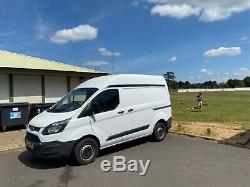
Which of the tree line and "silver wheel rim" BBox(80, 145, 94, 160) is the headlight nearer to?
"silver wheel rim" BBox(80, 145, 94, 160)

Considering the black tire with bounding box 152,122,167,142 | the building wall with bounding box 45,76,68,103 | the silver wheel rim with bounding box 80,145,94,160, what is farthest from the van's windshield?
the building wall with bounding box 45,76,68,103

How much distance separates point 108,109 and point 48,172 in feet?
7.78

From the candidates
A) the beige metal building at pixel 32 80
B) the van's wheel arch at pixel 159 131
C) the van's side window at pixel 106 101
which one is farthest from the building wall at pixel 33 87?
the van's wheel arch at pixel 159 131

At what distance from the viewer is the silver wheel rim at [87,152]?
8492mm

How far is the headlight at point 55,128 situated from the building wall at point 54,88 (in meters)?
9.70

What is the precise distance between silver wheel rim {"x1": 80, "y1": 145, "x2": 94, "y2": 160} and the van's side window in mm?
970

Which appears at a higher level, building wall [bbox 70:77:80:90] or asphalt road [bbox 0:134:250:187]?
building wall [bbox 70:77:80:90]

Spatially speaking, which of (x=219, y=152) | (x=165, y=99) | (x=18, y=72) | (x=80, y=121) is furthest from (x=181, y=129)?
(x=18, y=72)

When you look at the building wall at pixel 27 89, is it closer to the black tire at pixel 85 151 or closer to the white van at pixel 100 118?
the white van at pixel 100 118

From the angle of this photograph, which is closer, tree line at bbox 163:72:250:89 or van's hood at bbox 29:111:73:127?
van's hood at bbox 29:111:73:127

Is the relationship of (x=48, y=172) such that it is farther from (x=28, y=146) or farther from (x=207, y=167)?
(x=207, y=167)

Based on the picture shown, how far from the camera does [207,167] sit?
8.08 m

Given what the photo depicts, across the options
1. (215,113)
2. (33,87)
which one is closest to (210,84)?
(215,113)

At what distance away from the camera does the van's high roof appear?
31.7ft
